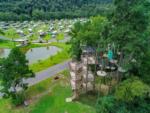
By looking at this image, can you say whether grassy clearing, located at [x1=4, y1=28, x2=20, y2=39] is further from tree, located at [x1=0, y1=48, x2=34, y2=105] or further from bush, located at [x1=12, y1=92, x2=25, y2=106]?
bush, located at [x1=12, y1=92, x2=25, y2=106]

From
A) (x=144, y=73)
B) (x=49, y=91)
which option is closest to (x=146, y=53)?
(x=144, y=73)

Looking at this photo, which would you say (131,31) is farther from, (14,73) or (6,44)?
(6,44)

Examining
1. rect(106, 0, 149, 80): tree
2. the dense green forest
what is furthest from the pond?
the dense green forest

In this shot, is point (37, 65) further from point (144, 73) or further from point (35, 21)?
point (35, 21)

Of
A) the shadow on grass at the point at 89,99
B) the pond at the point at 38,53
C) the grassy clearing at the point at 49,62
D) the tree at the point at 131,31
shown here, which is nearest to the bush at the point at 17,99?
the shadow on grass at the point at 89,99

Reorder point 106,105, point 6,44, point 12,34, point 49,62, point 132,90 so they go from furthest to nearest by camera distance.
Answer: point 12,34, point 6,44, point 49,62, point 106,105, point 132,90

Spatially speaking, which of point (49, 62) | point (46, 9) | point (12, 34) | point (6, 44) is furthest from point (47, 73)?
point (46, 9)
